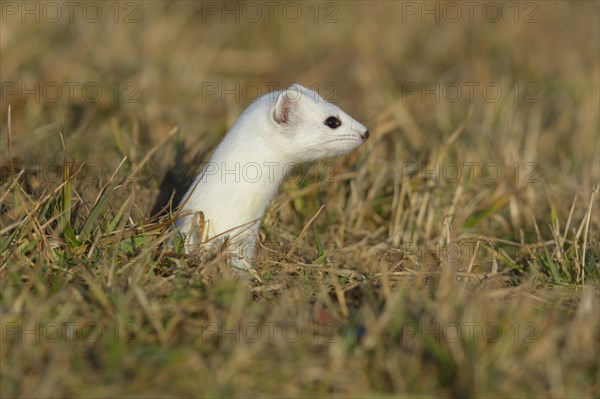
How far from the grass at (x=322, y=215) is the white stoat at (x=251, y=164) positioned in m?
0.18

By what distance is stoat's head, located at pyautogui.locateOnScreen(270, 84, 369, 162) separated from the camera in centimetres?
391

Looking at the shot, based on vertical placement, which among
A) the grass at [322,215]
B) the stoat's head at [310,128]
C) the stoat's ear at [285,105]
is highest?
the stoat's ear at [285,105]

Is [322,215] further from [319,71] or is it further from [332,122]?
[319,71]

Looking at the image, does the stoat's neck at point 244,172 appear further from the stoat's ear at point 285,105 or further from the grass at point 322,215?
the grass at point 322,215

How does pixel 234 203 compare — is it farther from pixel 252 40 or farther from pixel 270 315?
pixel 252 40

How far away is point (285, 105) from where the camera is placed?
3.91m

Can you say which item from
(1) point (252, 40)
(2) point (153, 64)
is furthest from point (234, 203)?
(1) point (252, 40)

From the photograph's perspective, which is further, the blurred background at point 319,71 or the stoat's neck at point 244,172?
the blurred background at point 319,71

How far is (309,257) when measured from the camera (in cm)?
403

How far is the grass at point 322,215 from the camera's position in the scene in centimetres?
277

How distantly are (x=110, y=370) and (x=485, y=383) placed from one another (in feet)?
4.06

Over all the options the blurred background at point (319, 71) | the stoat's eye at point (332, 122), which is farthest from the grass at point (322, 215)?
the stoat's eye at point (332, 122)

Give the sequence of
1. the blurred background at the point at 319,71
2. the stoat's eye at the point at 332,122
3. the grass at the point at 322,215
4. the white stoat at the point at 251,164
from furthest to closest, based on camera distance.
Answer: the blurred background at the point at 319,71 → the stoat's eye at the point at 332,122 → the white stoat at the point at 251,164 → the grass at the point at 322,215

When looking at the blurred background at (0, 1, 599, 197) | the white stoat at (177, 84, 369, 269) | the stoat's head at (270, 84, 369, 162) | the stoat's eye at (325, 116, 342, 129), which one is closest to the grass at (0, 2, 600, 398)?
the blurred background at (0, 1, 599, 197)
